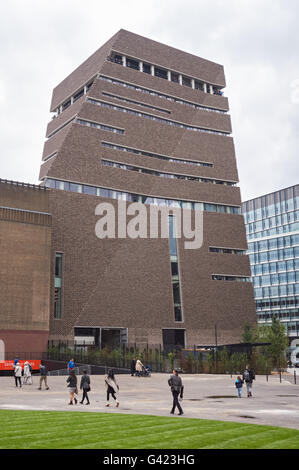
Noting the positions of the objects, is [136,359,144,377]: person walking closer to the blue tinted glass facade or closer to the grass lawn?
the grass lawn

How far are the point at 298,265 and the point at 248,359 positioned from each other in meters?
66.6

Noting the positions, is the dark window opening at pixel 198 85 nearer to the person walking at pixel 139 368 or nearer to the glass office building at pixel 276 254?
the glass office building at pixel 276 254

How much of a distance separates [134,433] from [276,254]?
10482 cm

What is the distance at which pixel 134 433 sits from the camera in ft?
38.8

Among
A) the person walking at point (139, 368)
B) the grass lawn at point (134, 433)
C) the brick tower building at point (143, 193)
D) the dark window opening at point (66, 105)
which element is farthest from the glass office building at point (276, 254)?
the grass lawn at point (134, 433)

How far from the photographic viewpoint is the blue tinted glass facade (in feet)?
354

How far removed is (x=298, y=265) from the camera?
107375 millimetres

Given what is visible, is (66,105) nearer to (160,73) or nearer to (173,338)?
(160,73)

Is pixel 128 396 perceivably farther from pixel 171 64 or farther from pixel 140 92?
pixel 171 64

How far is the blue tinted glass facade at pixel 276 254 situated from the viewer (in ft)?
354

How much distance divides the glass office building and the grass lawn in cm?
9390

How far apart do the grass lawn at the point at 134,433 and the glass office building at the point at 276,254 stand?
3697 inches

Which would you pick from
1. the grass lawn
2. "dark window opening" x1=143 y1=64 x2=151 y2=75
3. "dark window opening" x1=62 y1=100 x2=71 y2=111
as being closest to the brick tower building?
"dark window opening" x1=143 y1=64 x2=151 y2=75
